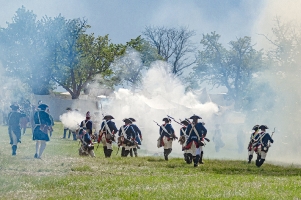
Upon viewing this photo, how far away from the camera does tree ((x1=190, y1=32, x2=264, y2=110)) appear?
236ft

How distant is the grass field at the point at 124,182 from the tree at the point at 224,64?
171 ft

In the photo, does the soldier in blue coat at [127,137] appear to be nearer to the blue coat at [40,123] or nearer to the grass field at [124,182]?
the grass field at [124,182]

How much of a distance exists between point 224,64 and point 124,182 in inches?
2388

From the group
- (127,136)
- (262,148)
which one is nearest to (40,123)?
(127,136)

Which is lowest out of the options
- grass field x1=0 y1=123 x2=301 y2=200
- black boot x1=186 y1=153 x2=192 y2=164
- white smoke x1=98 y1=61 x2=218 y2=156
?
grass field x1=0 y1=123 x2=301 y2=200

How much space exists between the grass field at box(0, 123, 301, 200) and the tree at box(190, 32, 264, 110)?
5220 centimetres

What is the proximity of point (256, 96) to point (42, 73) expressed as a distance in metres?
17.4

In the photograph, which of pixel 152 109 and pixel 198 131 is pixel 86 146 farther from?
pixel 152 109

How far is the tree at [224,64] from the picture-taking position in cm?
7200

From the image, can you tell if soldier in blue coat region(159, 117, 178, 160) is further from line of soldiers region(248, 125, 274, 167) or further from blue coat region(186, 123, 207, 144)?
line of soldiers region(248, 125, 274, 167)

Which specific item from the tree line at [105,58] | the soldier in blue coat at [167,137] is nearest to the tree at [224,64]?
the tree line at [105,58]

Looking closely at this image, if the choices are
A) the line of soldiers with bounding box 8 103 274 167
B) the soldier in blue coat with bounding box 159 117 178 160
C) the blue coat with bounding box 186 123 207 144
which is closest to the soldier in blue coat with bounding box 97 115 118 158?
the line of soldiers with bounding box 8 103 274 167

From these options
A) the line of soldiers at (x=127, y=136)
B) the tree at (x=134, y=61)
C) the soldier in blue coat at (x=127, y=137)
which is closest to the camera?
the line of soldiers at (x=127, y=136)

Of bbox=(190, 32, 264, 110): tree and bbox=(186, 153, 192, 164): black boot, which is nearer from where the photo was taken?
bbox=(186, 153, 192, 164): black boot
